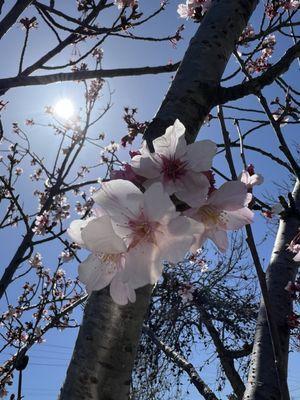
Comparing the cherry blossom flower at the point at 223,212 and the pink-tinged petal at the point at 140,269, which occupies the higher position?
the cherry blossom flower at the point at 223,212

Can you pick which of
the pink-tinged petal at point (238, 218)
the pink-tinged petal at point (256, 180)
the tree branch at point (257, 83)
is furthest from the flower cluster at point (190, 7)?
the pink-tinged petal at point (238, 218)

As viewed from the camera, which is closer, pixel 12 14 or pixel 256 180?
pixel 256 180

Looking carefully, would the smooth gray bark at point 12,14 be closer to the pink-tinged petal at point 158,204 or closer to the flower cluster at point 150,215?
the flower cluster at point 150,215

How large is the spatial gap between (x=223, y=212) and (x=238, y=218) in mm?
43

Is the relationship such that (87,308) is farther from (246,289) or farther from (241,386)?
(246,289)

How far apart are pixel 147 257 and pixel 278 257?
5.23ft

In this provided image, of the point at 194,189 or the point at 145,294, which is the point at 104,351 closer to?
the point at 145,294

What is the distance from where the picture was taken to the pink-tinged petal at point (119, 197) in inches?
26.6

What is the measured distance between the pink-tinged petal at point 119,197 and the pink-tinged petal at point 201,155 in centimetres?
14

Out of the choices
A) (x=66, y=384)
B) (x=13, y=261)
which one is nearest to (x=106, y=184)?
(x=66, y=384)

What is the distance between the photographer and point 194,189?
→ 750 mm

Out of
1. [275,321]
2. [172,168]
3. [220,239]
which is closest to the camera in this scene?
[172,168]

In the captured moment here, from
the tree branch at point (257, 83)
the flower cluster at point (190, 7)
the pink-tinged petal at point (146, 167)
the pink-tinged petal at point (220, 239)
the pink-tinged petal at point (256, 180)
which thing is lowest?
the pink-tinged petal at point (220, 239)

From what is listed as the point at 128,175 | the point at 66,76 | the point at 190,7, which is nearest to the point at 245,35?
the point at 190,7
